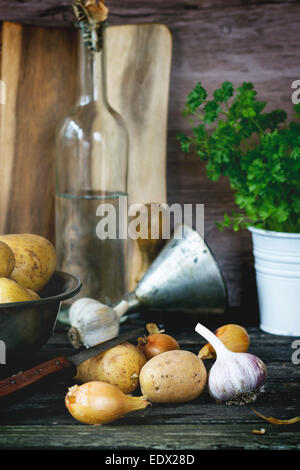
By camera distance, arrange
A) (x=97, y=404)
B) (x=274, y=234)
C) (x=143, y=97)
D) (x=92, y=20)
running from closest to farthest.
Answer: (x=97, y=404) → (x=274, y=234) → (x=92, y=20) → (x=143, y=97)

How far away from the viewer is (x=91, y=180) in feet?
4.13

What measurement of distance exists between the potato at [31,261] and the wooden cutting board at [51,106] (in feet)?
1.47

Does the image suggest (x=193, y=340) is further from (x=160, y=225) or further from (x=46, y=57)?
(x=46, y=57)

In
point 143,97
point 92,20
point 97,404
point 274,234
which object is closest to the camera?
point 97,404

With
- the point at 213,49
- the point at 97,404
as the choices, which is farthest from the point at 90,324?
the point at 213,49

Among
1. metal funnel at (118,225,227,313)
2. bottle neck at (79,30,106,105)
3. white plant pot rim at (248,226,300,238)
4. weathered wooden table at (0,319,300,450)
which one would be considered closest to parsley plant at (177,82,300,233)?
white plant pot rim at (248,226,300,238)

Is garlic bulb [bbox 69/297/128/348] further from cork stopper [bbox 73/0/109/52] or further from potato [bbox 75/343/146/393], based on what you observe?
cork stopper [bbox 73/0/109/52]

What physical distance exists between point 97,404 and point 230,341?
0.96ft

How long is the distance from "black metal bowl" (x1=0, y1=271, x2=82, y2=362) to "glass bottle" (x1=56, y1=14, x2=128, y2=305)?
0.42m

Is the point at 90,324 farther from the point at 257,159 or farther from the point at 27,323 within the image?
the point at 257,159

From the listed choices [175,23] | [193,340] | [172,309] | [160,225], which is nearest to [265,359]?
[193,340]

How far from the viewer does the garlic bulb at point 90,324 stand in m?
0.91

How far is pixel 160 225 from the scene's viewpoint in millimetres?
1198

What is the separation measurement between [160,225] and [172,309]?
0.19 metres
